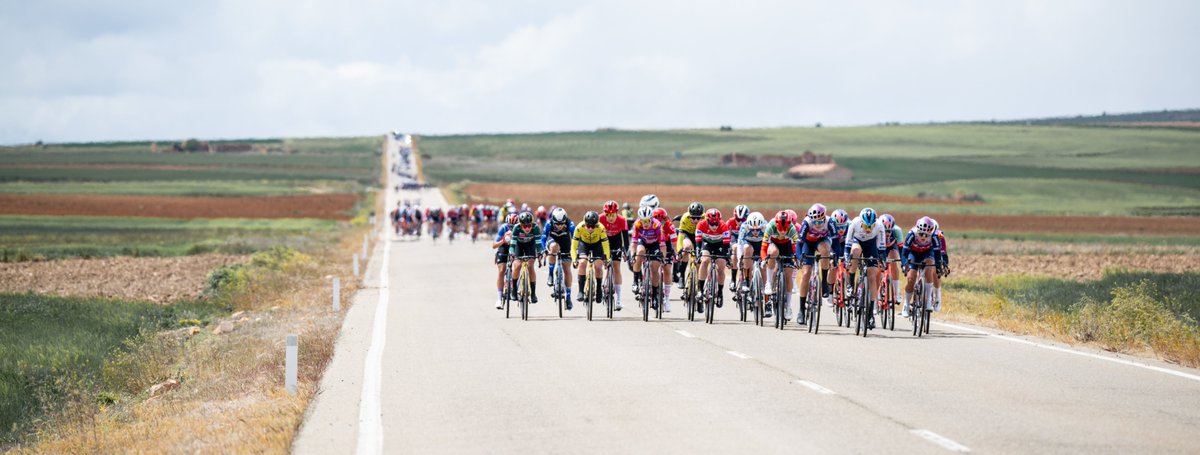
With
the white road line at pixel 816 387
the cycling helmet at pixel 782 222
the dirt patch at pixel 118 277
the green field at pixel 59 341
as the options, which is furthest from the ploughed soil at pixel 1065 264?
the white road line at pixel 816 387

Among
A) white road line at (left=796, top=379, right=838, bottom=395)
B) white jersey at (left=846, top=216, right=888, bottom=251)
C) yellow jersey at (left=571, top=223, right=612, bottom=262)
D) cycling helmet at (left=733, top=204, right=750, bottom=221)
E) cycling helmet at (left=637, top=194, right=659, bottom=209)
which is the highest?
cycling helmet at (left=637, top=194, right=659, bottom=209)

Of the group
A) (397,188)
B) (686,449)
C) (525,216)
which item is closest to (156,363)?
(525,216)

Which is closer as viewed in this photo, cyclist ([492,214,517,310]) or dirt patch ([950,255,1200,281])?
cyclist ([492,214,517,310])

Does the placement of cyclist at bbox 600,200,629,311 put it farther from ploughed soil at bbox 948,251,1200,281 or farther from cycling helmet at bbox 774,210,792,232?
ploughed soil at bbox 948,251,1200,281

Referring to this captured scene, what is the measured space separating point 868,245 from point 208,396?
30.4 feet

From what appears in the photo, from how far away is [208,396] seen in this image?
15508 millimetres

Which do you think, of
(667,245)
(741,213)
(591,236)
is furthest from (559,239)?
(741,213)

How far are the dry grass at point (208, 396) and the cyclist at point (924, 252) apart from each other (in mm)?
7917

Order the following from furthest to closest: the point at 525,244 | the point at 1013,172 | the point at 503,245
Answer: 1. the point at 1013,172
2. the point at 503,245
3. the point at 525,244

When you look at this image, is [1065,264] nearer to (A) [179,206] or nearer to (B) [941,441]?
(B) [941,441]

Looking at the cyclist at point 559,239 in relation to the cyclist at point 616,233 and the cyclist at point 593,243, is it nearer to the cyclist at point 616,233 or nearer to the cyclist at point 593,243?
the cyclist at point 593,243

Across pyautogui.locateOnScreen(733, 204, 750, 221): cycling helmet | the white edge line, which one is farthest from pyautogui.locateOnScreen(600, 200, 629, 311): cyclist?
the white edge line

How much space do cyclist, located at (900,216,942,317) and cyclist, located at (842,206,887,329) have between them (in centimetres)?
37

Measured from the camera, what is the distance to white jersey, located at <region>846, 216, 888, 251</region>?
19.9 meters
